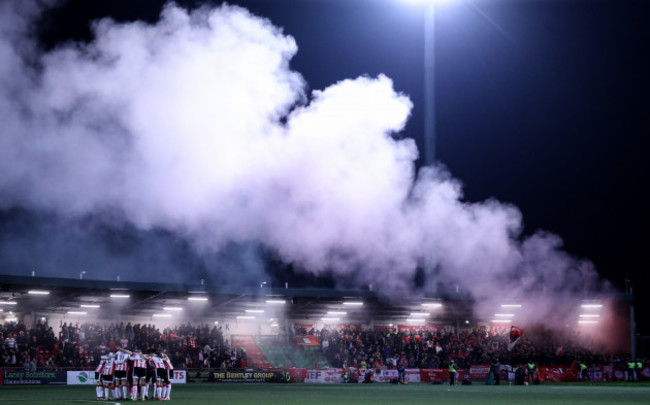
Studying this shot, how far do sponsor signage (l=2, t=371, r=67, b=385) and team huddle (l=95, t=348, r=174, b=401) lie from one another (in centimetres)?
1695

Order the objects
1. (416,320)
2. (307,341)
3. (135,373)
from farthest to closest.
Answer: (416,320) < (307,341) < (135,373)

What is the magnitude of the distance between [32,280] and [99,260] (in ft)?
53.5

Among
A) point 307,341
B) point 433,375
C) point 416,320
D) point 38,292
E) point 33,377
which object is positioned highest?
point 38,292

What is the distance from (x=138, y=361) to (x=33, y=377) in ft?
62.2

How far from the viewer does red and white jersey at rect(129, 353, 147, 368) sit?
25344 millimetres

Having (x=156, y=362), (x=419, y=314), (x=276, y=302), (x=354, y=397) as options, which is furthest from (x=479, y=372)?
(x=156, y=362)

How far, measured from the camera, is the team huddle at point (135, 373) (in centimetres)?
2541

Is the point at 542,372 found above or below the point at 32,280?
below

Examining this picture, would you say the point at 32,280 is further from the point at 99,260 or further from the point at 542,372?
the point at 542,372

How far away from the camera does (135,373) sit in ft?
83.1

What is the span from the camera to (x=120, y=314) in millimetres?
55969

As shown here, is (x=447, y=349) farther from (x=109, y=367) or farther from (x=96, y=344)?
(x=109, y=367)

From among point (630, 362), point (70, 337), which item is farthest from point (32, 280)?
point (630, 362)

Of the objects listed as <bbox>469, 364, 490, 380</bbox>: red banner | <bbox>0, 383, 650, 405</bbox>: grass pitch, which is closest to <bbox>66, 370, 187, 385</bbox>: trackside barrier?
<bbox>0, 383, 650, 405</bbox>: grass pitch
